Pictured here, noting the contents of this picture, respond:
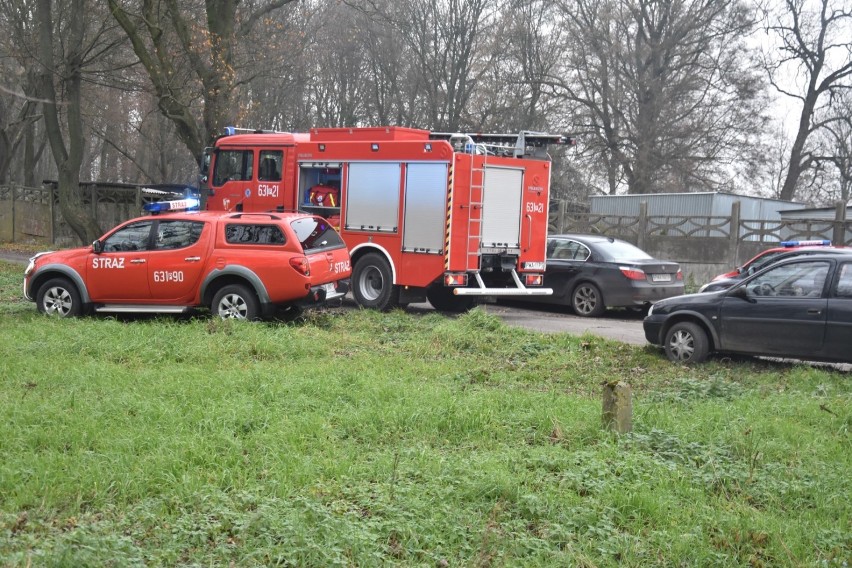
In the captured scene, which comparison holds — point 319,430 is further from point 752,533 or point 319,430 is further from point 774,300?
point 774,300

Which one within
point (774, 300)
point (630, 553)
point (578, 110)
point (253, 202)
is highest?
point (578, 110)

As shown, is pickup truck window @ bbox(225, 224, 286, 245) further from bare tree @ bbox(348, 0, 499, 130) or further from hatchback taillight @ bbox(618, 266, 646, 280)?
bare tree @ bbox(348, 0, 499, 130)

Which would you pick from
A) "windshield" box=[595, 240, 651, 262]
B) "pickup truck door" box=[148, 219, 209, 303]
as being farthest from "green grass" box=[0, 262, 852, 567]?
"windshield" box=[595, 240, 651, 262]

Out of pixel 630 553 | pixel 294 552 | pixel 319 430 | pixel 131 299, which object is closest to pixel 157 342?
pixel 131 299

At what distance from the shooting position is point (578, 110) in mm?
39000

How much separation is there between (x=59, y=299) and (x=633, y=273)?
9.70 metres

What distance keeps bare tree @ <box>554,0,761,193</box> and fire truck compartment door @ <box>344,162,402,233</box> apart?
24.4 meters

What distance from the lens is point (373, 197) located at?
605 inches

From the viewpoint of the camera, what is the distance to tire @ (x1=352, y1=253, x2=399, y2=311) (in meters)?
15.0

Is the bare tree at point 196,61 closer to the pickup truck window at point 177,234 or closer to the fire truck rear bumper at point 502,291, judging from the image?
the pickup truck window at point 177,234

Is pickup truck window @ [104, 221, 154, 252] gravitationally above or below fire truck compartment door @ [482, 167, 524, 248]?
below

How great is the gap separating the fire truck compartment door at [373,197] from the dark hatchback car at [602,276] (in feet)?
11.6

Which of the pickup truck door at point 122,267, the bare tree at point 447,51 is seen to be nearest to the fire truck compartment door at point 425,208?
the pickup truck door at point 122,267

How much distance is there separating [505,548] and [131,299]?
30.9 feet
